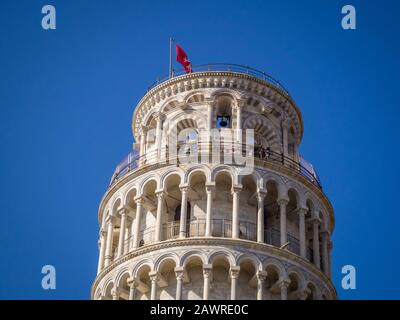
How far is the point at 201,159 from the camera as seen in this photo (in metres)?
56.7

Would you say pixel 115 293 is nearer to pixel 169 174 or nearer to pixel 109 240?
pixel 109 240

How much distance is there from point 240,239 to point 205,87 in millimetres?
12440

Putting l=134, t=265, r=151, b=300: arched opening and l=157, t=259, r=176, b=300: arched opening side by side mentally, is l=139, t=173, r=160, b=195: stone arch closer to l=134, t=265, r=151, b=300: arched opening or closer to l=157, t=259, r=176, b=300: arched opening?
l=134, t=265, r=151, b=300: arched opening

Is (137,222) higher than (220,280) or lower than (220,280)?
higher

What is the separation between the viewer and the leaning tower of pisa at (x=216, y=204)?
175 ft

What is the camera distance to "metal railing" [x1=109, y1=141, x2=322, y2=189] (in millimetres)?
56875

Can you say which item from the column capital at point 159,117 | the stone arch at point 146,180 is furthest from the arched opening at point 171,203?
the column capital at point 159,117

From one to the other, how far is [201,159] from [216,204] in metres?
2.83

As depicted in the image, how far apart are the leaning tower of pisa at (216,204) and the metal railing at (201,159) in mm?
90

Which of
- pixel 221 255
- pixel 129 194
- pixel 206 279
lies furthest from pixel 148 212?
pixel 206 279

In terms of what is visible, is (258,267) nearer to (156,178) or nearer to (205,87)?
(156,178)

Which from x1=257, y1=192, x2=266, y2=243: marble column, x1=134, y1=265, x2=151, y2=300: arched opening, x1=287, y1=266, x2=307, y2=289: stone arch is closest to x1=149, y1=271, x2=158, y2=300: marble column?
x1=134, y1=265, x2=151, y2=300: arched opening

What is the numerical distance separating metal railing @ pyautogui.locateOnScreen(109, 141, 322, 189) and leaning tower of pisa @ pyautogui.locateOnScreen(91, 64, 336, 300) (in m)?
0.09
